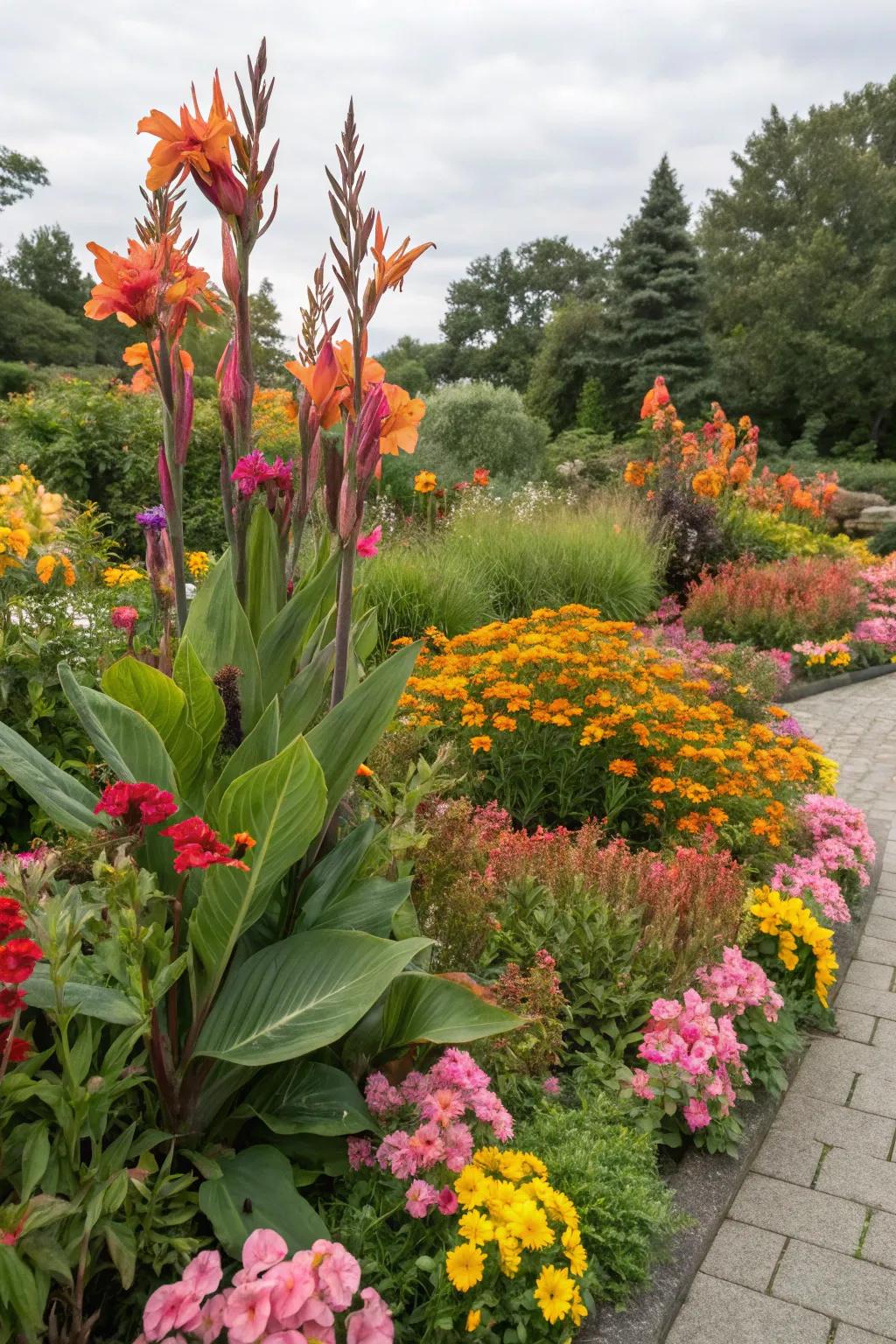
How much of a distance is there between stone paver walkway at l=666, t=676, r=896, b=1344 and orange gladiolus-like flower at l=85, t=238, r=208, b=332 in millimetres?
2210

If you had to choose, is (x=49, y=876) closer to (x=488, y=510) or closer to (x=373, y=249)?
(x=373, y=249)

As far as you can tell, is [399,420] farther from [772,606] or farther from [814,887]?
[772,606]

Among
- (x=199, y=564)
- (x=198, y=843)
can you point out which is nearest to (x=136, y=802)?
(x=198, y=843)

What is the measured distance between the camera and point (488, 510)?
9195mm

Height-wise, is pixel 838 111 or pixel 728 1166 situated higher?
pixel 838 111

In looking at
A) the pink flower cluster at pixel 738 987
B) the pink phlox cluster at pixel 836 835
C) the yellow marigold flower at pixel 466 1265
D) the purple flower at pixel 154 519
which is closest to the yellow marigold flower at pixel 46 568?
the purple flower at pixel 154 519

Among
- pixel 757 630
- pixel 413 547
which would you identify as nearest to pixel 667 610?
pixel 757 630

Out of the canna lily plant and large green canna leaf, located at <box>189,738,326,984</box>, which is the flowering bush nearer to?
the canna lily plant

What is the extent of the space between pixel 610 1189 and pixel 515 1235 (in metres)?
0.41

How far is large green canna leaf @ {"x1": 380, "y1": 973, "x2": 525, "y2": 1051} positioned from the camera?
1.66 m

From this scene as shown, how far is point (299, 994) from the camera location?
62.9 inches

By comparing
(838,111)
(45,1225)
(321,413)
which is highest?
(838,111)

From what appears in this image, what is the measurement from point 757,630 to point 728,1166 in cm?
661

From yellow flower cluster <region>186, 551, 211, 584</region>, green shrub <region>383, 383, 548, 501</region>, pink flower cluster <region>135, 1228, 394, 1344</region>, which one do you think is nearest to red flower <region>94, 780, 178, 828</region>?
pink flower cluster <region>135, 1228, 394, 1344</region>
